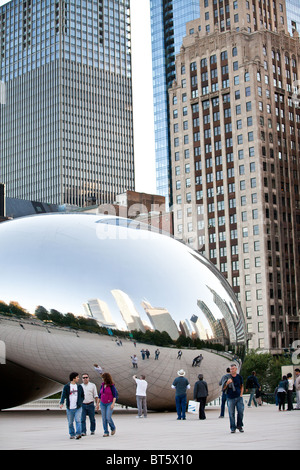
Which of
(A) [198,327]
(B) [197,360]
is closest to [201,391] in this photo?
(B) [197,360]

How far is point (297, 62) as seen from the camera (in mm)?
117375

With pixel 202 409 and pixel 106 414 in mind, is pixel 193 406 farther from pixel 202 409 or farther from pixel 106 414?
pixel 106 414

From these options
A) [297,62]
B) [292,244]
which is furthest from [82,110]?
[292,244]

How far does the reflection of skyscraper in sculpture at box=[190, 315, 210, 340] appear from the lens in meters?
19.0

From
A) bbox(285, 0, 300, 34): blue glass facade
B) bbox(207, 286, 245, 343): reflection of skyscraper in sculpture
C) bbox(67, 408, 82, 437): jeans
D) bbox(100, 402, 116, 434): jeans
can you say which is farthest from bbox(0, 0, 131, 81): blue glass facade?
bbox(67, 408, 82, 437): jeans

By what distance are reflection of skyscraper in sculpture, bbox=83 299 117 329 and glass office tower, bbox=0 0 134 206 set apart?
144m

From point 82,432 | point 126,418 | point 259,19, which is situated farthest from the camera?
point 259,19

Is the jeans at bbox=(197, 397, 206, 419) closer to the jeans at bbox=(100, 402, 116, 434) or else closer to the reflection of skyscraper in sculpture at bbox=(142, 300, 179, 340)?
the reflection of skyscraper in sculpture at bbox=(142, 300, 179, 340)

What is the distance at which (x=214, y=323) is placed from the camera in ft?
64.3

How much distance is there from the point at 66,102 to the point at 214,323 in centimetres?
15143

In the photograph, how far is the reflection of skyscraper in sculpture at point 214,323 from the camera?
63.6 feet

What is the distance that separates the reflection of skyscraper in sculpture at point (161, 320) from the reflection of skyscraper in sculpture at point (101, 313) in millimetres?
955
